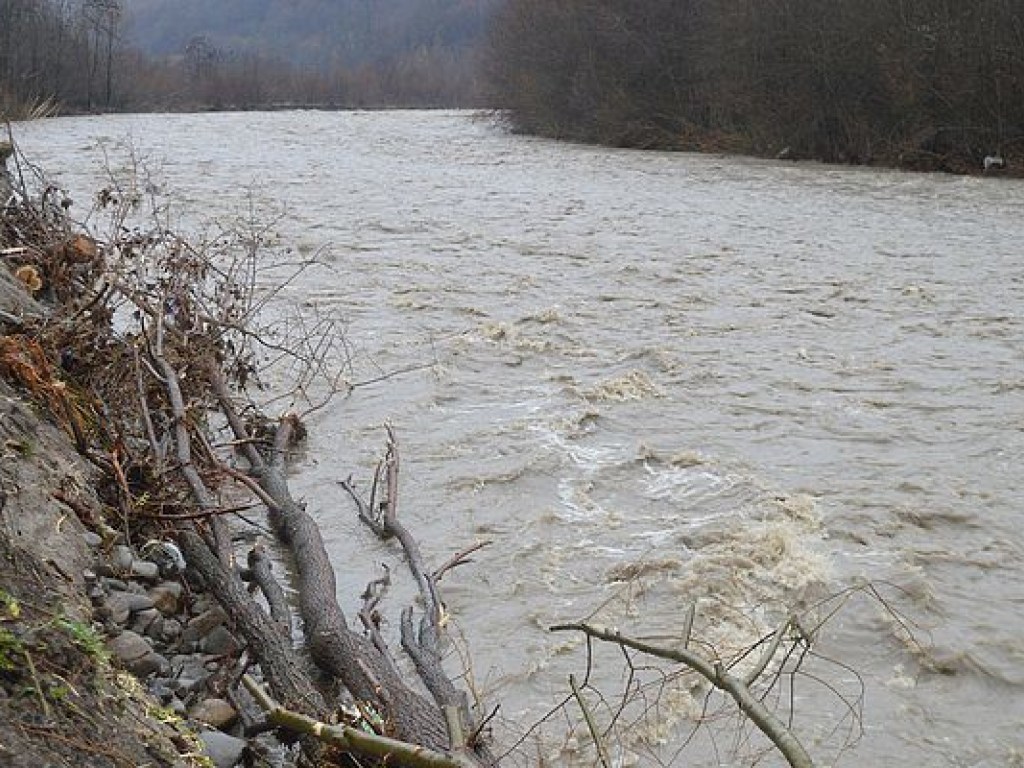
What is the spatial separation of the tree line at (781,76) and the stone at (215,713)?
19.3m

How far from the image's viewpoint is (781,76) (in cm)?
2341

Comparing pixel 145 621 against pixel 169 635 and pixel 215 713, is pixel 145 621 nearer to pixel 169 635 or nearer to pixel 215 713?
pixel 169 635

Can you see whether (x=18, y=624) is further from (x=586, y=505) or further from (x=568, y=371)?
(x=568, y=371)

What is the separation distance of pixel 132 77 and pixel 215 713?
59.1 metres

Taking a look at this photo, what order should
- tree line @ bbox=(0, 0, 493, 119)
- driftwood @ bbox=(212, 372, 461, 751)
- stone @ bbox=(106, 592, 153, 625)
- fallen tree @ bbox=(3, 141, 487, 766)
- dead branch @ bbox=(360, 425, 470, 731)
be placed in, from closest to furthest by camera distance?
1. driftwood @ bbox=(212, 372, 461, 751)
2. fallen tree @ bbox=(3, 141, 487, 766)
3. stone @ bbox=(106, 592, 153, 625)
4. dead branch @ bbox=(360, 425, 470, 731)
5. tree line @ bbox=(0, 0, 493, 119)

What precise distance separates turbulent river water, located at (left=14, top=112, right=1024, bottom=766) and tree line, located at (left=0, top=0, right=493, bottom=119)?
55.9 feet

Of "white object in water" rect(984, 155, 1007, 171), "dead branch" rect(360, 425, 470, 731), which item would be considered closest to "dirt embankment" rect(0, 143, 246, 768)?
"dead branch" rect(360, 425, 470, 731)

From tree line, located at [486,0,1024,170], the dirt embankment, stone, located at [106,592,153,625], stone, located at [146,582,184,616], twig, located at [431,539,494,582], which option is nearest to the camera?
the dirt embankment

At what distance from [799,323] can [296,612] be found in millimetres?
6054

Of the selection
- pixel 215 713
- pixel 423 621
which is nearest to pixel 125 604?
pixel 215 713

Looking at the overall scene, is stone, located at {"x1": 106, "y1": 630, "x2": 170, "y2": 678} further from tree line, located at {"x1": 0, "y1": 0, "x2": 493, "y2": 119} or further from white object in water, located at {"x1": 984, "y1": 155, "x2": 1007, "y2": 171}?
tree line, located at {"x1": 0, "y1": 0, "x2": 493, "y2": 119}

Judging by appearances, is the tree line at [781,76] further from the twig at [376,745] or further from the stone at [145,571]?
the twig at [376,745]

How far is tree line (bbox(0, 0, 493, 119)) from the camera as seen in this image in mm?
45625

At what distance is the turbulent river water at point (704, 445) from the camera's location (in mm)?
4133
